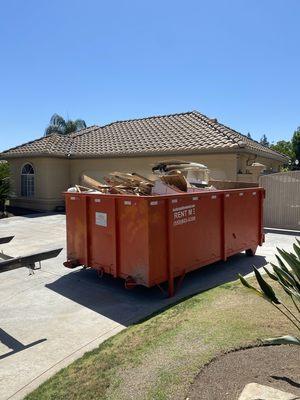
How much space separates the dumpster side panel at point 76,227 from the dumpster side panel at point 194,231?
188 cm

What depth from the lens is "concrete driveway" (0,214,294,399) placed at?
433 centimetres

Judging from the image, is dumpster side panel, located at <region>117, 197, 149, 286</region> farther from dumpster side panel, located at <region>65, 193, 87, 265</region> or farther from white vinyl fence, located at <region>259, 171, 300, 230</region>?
white vinyl fence, located at <region>259, 171, 300, 230</region>

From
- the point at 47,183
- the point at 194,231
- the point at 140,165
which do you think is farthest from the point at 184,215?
the point at 47,183

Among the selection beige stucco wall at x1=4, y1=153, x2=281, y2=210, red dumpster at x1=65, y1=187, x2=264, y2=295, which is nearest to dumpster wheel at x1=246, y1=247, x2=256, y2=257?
red dumpster at x1=65, y1=187, x2=264, y2=295

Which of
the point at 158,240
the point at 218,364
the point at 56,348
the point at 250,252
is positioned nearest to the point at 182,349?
the point at 218,364

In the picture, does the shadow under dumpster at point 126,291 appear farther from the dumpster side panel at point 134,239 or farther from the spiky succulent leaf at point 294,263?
the spiky succulent leaf at point 294,263

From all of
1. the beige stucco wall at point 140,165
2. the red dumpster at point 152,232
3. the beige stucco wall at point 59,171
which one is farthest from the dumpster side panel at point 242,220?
the beige stucco wall at point 59,171

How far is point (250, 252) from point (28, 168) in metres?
15.6

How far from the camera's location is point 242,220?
871 cm

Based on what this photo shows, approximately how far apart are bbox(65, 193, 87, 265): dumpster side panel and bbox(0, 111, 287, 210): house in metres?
→ 8.86

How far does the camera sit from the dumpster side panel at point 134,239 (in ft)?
20.3

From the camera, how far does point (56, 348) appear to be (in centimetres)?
472

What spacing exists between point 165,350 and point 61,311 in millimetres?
2434

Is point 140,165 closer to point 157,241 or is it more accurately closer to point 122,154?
point 122,154
